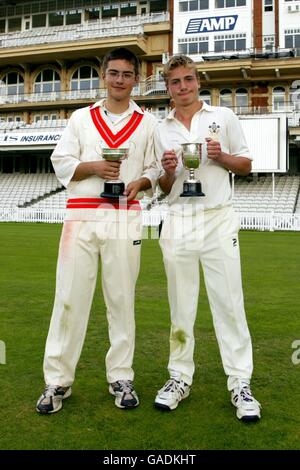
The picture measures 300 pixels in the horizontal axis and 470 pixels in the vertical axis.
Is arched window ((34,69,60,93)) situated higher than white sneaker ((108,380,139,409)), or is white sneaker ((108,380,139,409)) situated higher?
arched window ((34,69,60,93))

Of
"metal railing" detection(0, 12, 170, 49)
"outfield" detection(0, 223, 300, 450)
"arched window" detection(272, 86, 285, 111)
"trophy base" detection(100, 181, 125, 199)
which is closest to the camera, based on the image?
"outfield" detection(0, 223, 300, 450)

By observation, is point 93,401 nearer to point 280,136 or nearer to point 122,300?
point 122,300

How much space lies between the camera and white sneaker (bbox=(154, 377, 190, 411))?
131 inches

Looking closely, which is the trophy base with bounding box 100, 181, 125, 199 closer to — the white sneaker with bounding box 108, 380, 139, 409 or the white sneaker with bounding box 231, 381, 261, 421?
the white sneaker with bounding box 108, 380, 139, 409

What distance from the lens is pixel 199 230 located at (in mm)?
3488

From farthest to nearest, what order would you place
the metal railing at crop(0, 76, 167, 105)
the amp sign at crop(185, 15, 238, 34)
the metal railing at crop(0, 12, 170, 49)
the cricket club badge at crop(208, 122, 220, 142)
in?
the metal railing at crop(0, 12, 170, 49)
the metal railing at crop(0, 76, 167, 105)
the amp sign at crop(185, 15, 238, 34)
the cricket club badge at crop(208, 122, 220, 142)

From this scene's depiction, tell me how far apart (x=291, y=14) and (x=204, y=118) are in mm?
38191

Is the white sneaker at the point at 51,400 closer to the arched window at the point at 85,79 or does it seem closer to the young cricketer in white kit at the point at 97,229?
the young cricketer in white kit at the point at 97,229

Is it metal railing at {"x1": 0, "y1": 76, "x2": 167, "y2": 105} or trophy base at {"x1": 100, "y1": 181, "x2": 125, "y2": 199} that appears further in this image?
metal railing at {"x1": 0, "y1": 76, "x2": 167, "y2": 105}

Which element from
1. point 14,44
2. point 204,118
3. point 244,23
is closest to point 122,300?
point 204,118

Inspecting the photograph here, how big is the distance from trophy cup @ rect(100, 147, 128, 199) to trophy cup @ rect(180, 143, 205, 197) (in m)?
0.41

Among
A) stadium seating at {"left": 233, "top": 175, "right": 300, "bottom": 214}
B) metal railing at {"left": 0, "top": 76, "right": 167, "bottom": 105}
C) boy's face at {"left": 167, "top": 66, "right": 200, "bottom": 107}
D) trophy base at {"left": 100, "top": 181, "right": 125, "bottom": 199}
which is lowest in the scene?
trophy base at {"left": 100, "top": 181, "right": 125, "bottom": 199}
